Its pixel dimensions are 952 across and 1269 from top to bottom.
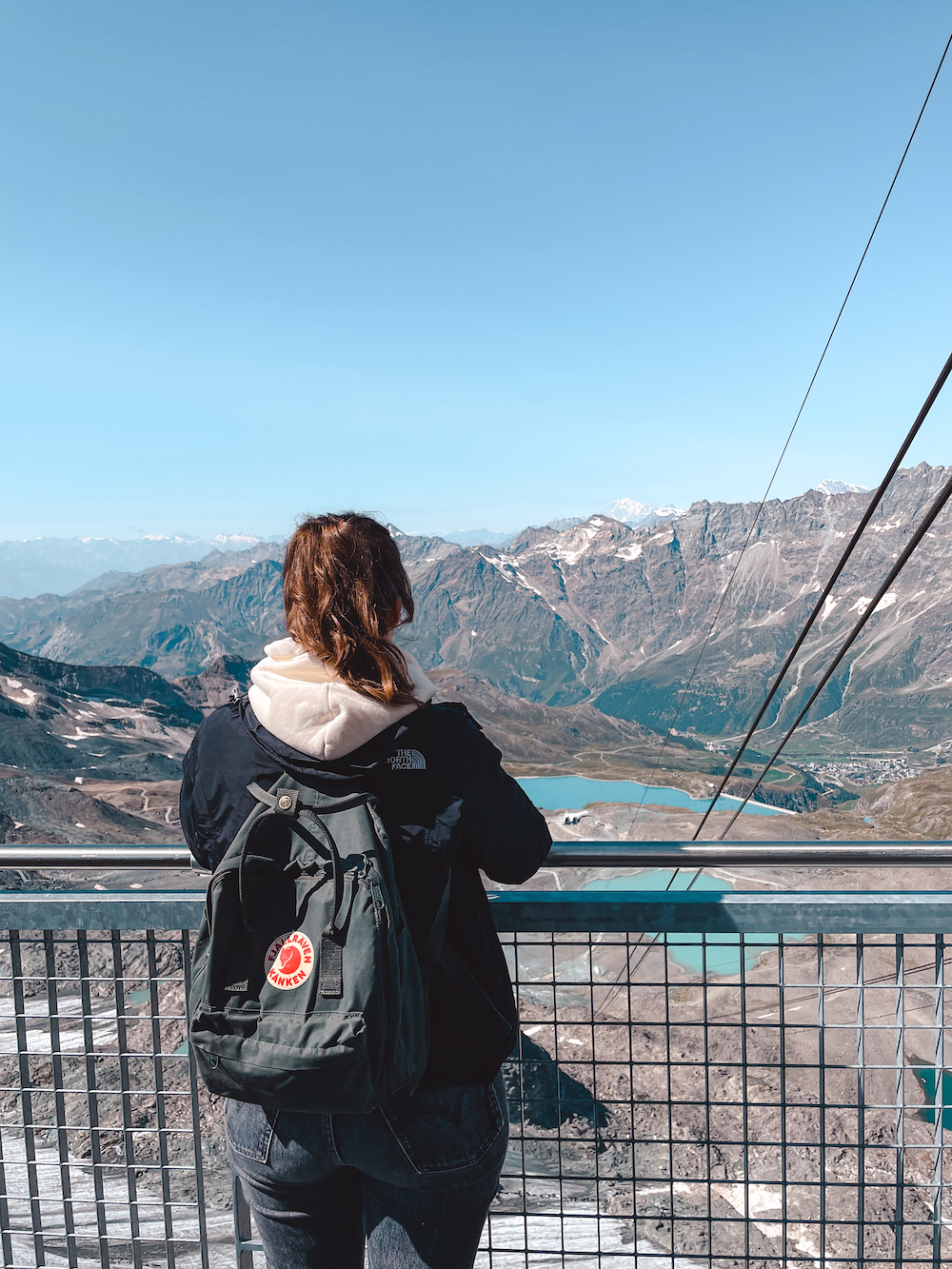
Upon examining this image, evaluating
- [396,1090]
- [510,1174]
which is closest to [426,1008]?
[396,1090]

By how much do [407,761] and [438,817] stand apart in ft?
0.44

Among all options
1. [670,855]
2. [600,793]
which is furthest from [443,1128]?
[600,793]

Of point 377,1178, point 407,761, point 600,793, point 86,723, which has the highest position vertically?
point 407,761

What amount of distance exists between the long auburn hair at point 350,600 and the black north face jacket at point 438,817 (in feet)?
0.43

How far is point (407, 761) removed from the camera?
1.81 metres

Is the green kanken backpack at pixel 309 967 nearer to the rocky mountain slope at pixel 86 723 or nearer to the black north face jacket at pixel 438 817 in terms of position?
the black north face jacket at pixel 438 817

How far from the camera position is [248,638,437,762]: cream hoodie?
5.82 feet

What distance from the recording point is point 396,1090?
171cm

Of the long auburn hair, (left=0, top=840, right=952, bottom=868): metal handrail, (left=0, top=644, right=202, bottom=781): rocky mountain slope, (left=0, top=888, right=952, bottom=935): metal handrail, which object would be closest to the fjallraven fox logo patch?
the long auburn hair

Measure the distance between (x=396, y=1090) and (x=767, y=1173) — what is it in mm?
26810

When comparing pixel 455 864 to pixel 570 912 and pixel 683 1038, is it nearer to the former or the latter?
pixel 570 912

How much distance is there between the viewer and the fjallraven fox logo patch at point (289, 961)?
169cm

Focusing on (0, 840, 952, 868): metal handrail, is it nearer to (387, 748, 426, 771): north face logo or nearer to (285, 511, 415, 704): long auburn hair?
(387, 748, 426, 771): north face logo

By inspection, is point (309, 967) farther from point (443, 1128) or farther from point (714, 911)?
point (714, 911)
